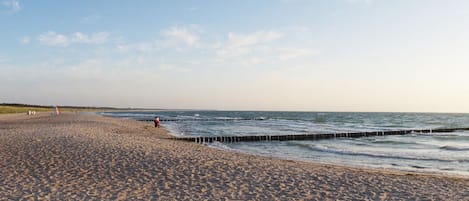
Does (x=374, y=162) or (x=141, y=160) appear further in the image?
(x=374, y=162)

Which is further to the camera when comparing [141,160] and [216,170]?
[141,160]

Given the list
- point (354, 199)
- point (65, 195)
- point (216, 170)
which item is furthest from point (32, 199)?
point (354, 199)

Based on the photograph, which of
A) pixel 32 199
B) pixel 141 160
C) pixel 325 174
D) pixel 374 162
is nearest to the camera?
pixel 32 199

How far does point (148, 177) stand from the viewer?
32.9ft

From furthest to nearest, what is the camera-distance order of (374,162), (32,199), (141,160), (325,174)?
1. (374,162)
2. (141,160)
3. (325,174)
4. (32,199)

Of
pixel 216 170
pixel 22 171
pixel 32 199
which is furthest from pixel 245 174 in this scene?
pixel 22 171

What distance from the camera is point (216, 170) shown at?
446 inches

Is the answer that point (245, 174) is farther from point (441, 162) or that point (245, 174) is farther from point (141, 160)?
point (441, 162)

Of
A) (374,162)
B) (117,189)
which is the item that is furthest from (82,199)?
(374,162)

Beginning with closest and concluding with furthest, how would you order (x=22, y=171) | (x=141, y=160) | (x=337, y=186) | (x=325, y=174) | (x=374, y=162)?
(x=337, y=186) → (x=22, y=171) → (x=325, y=174) → (x=141, y=160) → (x=374, y=162)

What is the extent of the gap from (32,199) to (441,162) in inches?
652

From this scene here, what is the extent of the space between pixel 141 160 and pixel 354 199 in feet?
23.8

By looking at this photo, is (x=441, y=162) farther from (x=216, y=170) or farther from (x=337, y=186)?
(x=216, y=170)

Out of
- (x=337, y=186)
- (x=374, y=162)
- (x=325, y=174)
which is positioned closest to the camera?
(x=337, y=186)
